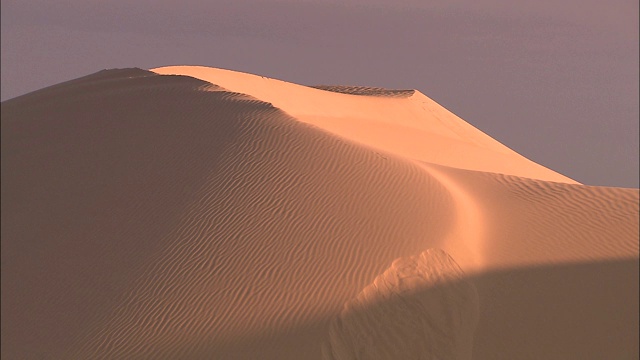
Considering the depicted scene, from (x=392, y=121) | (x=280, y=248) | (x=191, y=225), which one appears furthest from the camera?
(x=392, y=121)

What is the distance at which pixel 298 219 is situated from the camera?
13344 millimetres

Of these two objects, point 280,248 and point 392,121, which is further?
point 392,121

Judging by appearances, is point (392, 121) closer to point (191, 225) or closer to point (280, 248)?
point (191, 225)

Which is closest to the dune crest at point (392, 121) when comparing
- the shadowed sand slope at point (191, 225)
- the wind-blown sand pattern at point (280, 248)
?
the shadowed sand slope at point (191, 225)

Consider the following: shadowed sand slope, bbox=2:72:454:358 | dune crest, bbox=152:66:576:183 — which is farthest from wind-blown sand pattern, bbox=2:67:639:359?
dune crest, bbox=152:66:576:183

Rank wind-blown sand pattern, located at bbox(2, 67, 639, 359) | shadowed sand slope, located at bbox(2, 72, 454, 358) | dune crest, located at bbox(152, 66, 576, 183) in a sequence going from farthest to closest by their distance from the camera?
dune crest, located at bbox(152, 66, 576, 183)
shadowed sand slope, located at bbox(2, 72, 454, 358)
wind-blown sand pattern, located at bbox(2, 67, 639, 359)

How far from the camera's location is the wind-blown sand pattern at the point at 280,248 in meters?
11.3

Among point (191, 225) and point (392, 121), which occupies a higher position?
point (392, 121)

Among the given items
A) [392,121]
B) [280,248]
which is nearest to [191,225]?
[280,248]

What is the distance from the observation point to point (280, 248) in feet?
41.9

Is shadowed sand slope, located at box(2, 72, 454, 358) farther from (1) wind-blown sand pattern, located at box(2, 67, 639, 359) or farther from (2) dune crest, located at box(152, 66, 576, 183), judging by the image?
(2) dune crest, located at box(152, 66, 576, 183)

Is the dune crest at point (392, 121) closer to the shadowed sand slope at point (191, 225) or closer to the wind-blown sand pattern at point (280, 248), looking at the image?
the shadowed sand slope at point (191, 225)

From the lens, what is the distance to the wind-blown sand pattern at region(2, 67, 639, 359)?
11.3 m

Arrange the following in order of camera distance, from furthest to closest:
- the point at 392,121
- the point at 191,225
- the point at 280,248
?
the point at 392,121
the point at 191,225
the point at 280,248
